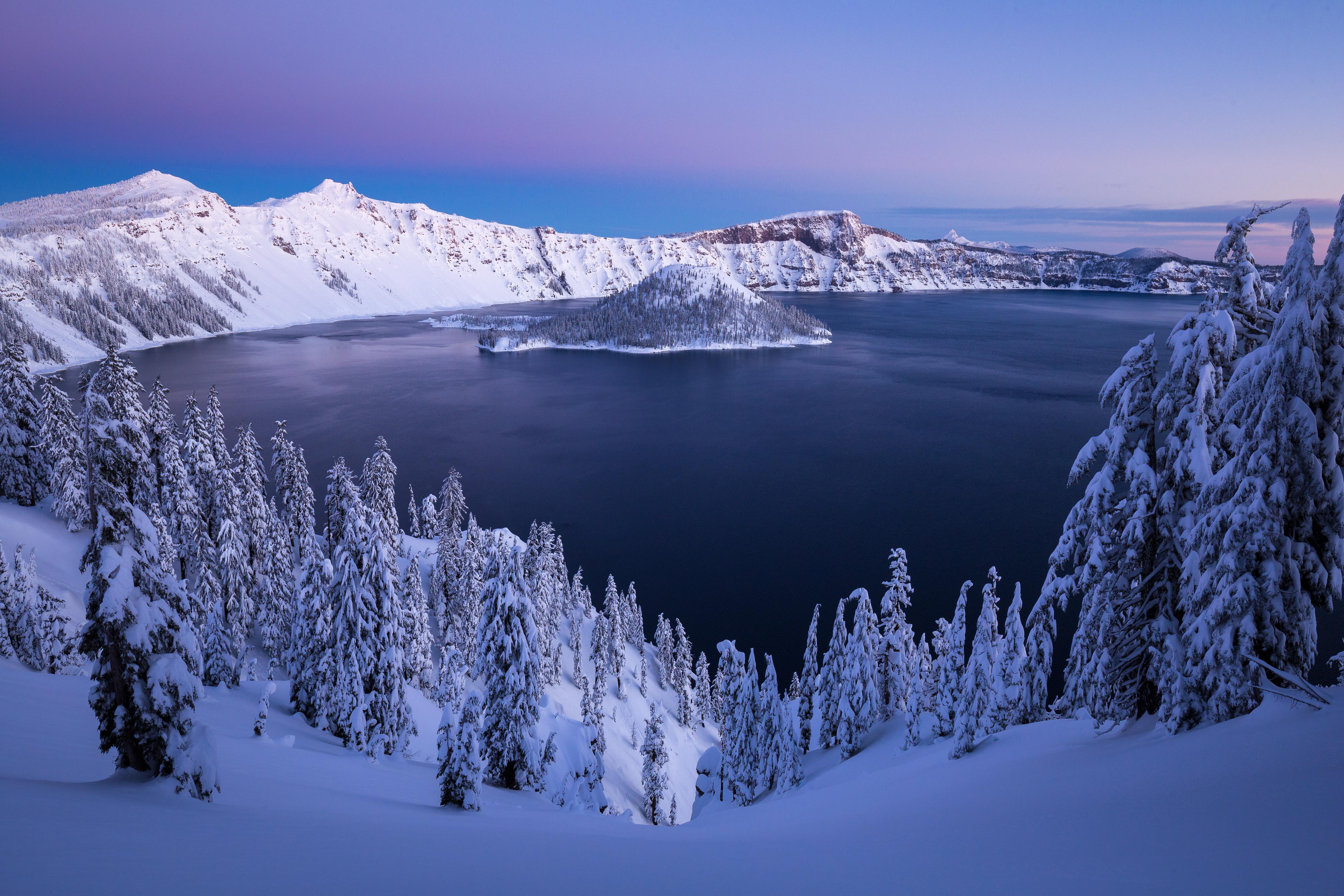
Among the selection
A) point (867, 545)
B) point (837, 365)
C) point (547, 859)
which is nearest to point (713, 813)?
point (547, 859)

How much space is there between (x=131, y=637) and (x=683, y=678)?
146 feet

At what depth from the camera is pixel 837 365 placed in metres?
161

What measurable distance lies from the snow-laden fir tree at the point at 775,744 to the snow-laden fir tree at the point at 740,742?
14.3 inches

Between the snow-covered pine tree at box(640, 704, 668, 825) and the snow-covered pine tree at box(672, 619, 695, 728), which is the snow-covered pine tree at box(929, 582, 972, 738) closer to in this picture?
the snow-covered pine tree at box(640, 704, 668, 825)

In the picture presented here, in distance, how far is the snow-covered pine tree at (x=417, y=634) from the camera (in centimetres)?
3256

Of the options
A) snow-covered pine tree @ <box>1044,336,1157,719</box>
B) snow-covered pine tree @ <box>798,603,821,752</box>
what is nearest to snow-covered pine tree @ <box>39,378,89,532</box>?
snow-covered pine tree @ <box>798,603,821,752</box>

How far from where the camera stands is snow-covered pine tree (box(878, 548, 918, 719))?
2872cm

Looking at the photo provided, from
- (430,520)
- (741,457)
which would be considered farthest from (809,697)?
(741,457)

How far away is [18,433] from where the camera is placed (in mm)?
36188

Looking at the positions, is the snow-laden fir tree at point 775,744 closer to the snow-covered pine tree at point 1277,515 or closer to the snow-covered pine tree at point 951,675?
the snow-covered pine tree at point 951,675

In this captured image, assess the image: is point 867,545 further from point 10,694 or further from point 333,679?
point 10,694

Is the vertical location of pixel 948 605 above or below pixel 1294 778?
below

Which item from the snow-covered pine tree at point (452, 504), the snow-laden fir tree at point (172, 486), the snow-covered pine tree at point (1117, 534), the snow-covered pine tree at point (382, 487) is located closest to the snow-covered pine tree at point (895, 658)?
the snow-covered pine tree at point (1117, 534)

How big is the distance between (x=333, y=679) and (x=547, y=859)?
17.1 meters
